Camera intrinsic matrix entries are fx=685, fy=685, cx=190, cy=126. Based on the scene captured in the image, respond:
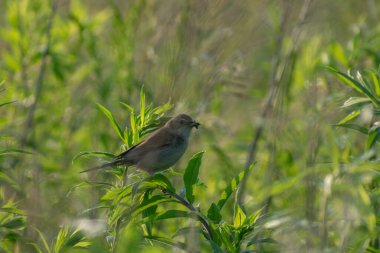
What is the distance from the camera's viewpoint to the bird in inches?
141

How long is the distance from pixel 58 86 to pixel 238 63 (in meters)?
2.00

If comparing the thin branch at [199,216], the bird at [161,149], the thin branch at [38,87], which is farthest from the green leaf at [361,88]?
the thin branch at [38,87]

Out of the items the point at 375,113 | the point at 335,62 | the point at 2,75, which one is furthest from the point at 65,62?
the point at 375,113

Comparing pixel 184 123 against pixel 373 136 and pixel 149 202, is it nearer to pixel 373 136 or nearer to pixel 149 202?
pixel 149 202

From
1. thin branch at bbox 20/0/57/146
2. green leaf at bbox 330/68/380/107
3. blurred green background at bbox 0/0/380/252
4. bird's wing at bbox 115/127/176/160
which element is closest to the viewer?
green leaf at bbox 330/68/380/107

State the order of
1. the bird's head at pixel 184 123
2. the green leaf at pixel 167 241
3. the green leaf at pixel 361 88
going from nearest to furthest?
the green leaf at pixel 167 241
the green leaf at pixel 361 88
the bird's head at pixel 184 123

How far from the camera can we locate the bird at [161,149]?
11.7 feet

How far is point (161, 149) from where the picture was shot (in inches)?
169

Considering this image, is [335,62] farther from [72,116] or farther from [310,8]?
[72,116]

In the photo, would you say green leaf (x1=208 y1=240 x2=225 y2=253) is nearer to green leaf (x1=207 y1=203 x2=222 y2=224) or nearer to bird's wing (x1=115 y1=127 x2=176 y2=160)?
green leaf (x1=207 y1=203 x2=222 y2=224)

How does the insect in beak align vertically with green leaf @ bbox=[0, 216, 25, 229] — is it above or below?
below

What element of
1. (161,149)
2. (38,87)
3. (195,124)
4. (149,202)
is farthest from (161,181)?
(38,87)

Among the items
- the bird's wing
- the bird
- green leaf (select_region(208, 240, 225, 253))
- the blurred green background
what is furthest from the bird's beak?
green leaf (select_region(208, 240, 225, 253))

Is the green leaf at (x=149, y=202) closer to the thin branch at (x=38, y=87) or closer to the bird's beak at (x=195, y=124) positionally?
the bird's beak at (x=195, y=124)
